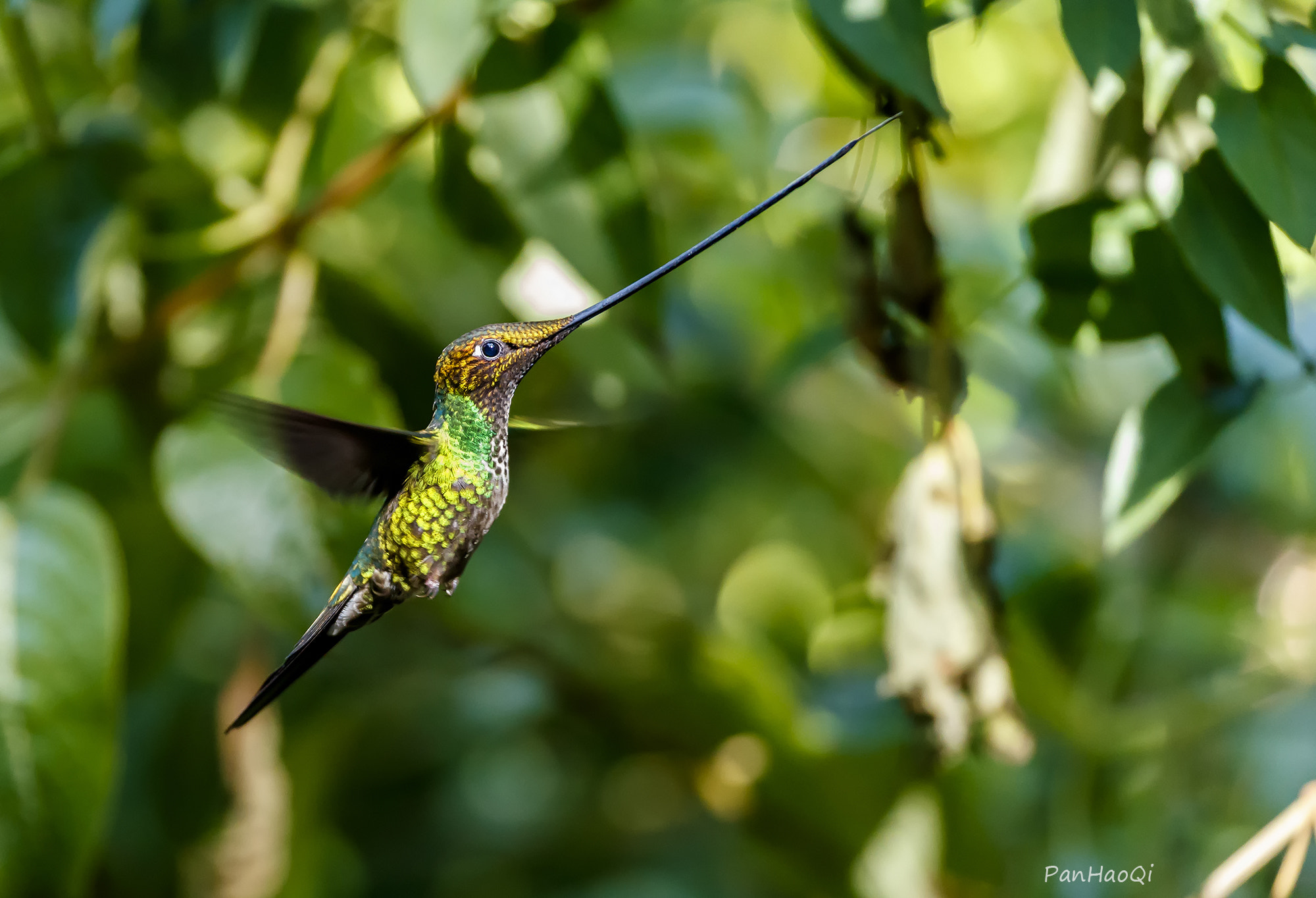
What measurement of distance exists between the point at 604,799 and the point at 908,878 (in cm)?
34

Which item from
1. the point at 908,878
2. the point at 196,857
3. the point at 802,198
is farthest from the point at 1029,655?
the point at 196,857

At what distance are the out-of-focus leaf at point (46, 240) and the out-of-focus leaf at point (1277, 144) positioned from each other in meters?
0.55

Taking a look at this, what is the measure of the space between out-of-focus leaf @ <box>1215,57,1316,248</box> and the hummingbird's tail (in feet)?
1.01

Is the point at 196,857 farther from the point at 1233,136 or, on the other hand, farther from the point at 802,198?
the point at 1233,136

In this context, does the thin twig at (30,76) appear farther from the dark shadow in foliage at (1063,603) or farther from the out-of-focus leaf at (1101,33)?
the dark shadow in foliage at (1063,603)

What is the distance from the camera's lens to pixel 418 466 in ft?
1.25

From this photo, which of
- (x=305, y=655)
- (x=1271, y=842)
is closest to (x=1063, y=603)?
(x=1271, y=842)

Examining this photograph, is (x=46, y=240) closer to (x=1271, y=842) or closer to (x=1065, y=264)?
(x=1065, y=264)

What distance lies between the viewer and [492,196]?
1.86 ft

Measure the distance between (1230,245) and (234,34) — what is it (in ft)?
1.58

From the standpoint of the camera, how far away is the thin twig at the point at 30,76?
0.52 meters

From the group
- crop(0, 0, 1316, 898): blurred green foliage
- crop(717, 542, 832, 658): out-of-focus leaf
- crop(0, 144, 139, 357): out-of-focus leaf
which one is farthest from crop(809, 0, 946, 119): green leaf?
crop(717, 542, 832, 658): out-of-focus leaf

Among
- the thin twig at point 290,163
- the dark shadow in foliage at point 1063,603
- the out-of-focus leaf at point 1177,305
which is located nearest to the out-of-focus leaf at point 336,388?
the thin twig at point 290,163
